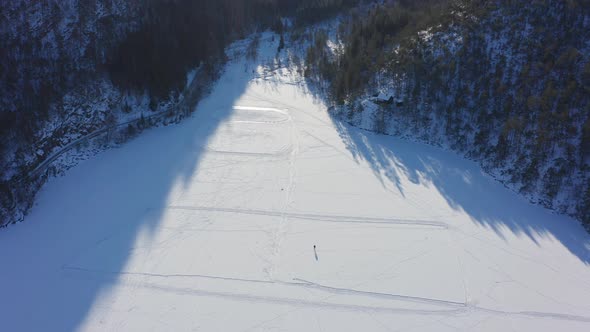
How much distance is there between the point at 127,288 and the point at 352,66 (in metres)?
20.9

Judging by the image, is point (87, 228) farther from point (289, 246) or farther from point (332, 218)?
point (332, 218)

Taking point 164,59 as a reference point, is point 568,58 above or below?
above

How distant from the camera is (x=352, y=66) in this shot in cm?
2733

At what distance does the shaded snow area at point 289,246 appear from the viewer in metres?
12.6

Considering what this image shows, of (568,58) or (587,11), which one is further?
(587,11)

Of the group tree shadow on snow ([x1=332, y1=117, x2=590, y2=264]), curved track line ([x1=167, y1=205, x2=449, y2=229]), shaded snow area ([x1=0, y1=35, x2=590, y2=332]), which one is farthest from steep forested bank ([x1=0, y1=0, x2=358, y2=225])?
tree shadow on snow ([x1=332, y1=117, x2=590, y2=264])

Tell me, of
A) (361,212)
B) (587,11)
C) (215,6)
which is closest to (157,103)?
(361,212)

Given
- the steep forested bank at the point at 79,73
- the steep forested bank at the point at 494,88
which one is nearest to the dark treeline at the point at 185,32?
the steep forested bank at the point at 79,73

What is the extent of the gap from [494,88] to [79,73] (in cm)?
2556

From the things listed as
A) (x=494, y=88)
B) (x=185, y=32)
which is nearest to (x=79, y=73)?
(x=185, y=32)

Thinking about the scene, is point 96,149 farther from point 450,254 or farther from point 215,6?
point 215,6

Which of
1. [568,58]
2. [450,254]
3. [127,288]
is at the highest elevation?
[568,58]

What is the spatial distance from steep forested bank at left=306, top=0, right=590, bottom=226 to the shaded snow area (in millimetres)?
1400

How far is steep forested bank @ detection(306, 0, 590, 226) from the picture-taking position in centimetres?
1780
